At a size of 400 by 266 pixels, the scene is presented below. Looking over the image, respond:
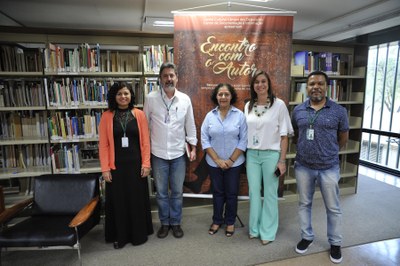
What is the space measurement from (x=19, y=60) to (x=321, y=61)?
3854 mm

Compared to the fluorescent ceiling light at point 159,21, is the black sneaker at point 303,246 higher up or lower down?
lower down

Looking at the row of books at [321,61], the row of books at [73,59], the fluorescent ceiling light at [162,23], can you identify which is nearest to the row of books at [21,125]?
the row of books at [73,59]

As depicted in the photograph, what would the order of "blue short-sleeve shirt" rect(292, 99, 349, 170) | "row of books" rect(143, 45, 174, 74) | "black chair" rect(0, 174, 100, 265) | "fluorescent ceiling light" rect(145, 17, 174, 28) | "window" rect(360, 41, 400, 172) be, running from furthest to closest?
"window" rect(360, 41, 400, 172), "fluorescent ceiling light" rect(145, 17, 174, 28), "row of books" rect(143, 45, 174, 74), "blue short-sleeve shirt" rect(292, 99, 349, 170), "black chair" rect(0, 174, 100, 265)

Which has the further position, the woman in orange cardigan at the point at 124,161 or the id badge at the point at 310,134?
the woman in orange cardigan at the point at 124,161

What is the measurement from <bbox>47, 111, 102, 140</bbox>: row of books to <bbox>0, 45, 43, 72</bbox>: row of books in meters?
0.62

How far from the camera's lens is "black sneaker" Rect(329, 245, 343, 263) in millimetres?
2270

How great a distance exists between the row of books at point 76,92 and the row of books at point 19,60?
13.2 inches

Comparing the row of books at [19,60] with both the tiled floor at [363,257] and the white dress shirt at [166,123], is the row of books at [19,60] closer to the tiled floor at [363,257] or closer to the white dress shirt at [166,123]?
the white dress shirt at [166,123]

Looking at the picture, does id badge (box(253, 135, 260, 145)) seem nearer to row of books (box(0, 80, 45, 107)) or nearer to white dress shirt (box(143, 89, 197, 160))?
white dress shirt (box(143, 89, 197, 160))

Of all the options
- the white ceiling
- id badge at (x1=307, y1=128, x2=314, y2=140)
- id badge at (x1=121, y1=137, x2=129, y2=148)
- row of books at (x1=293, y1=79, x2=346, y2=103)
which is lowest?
id badge at (x1=121, y1=137, x2=129, y2=148)

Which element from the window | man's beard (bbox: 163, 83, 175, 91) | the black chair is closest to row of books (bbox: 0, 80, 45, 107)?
the black chair

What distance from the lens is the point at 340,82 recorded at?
3924 mm

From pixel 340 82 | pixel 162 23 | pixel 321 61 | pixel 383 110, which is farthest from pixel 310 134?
pixel 383 110

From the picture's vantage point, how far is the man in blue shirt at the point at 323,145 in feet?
7.09
